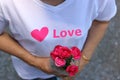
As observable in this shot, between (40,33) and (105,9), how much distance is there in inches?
10.8

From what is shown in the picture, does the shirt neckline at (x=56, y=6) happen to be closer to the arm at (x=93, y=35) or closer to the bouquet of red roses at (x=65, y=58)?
the bouquet of red roses at (x=65, y=58)

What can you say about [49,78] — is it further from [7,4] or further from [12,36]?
[7,4]

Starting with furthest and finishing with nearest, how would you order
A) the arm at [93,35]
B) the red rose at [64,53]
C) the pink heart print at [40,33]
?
the arm at [93,35] < the pink heart print at [40,33] < the red rose at [64,53]

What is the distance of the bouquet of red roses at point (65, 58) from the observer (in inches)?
39.2

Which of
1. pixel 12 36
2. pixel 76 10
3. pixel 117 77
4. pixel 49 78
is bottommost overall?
pixel 117 77

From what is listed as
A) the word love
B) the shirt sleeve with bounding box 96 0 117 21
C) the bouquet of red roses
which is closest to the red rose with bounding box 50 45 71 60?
the bouquet of red roses

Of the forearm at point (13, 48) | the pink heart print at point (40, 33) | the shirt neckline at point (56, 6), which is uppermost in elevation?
the shirt neckline at point (56, 6)

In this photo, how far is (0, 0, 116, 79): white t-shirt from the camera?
3.47 ft

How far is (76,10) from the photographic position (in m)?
1.10

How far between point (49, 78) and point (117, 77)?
29.4 inches

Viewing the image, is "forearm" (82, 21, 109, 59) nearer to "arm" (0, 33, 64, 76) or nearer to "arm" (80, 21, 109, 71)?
"arm" (80, 21, 109, 71)

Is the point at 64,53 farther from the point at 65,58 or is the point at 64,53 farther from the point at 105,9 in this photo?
the point at 105,9

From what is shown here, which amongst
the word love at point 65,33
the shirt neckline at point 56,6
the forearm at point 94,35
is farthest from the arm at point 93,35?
the shirt neckline at point 56,6

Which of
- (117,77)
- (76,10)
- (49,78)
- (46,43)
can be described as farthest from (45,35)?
(117,77)
